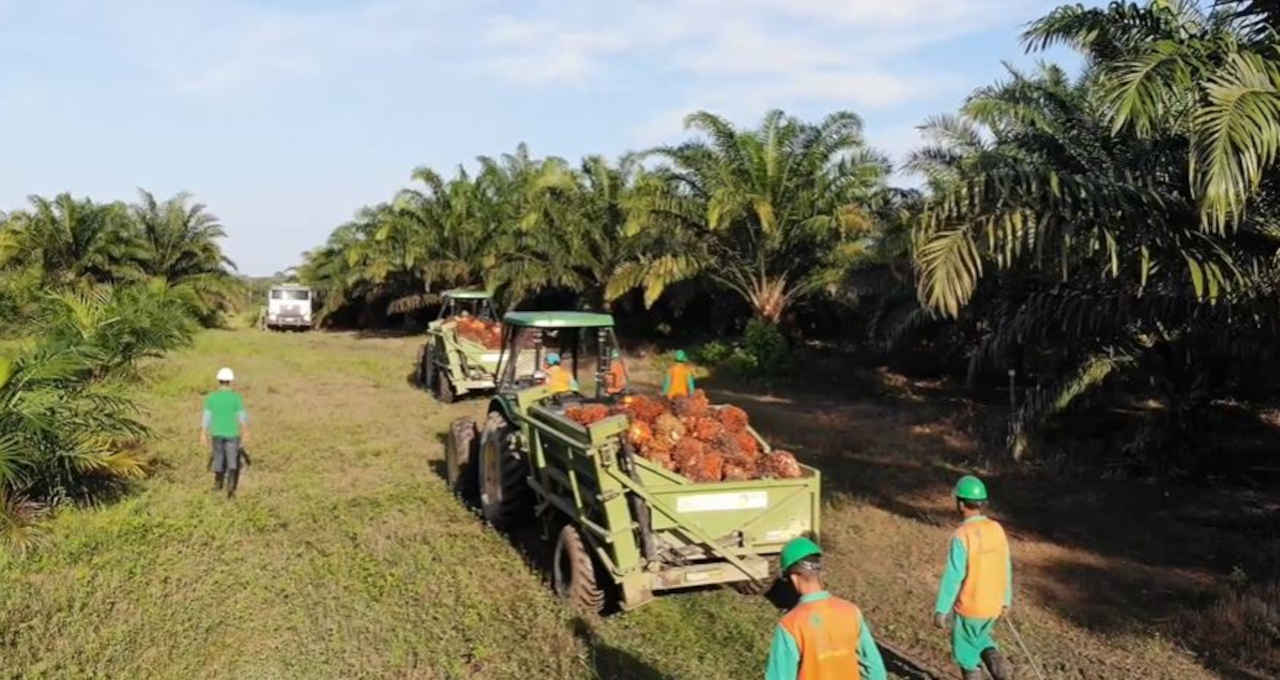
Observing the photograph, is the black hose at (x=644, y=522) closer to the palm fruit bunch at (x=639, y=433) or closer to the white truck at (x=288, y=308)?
the palm fruit bunch at (x=639, y=433)

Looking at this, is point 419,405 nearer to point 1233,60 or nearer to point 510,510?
point 510,510

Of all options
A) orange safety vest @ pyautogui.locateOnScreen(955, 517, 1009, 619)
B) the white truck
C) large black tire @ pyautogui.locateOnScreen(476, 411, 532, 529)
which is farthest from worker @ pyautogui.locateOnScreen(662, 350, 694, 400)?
the white truck

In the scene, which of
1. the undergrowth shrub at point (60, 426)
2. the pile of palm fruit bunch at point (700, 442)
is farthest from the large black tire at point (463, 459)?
the undergrowth shrub at point (60, 426)

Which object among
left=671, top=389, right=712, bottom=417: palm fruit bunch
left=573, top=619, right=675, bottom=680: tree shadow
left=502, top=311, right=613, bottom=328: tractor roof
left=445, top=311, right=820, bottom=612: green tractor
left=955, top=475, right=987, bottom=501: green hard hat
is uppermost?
left=502, top=311, right=613, bottom=328: tractor roof

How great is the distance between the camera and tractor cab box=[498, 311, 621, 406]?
9367 mm

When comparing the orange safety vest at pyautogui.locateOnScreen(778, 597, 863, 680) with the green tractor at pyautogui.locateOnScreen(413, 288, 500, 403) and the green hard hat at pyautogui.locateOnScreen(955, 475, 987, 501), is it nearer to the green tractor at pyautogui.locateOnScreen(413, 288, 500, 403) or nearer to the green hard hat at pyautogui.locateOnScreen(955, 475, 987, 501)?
the green hard hat at pyautogui.locateOnScreen(955, 475, 987, 501)

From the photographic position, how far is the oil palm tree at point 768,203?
750 inches

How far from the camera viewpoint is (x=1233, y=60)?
251 inches

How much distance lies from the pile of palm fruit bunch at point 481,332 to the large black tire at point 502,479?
7.81 m

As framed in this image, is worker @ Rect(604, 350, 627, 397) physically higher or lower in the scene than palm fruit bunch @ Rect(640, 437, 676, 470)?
higher

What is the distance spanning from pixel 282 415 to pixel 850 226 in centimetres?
1106

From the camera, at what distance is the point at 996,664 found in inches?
191

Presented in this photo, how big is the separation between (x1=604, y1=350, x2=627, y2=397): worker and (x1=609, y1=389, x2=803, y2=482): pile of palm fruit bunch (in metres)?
1.75

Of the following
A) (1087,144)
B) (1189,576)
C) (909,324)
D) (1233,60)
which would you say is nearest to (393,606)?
(1189,576)
